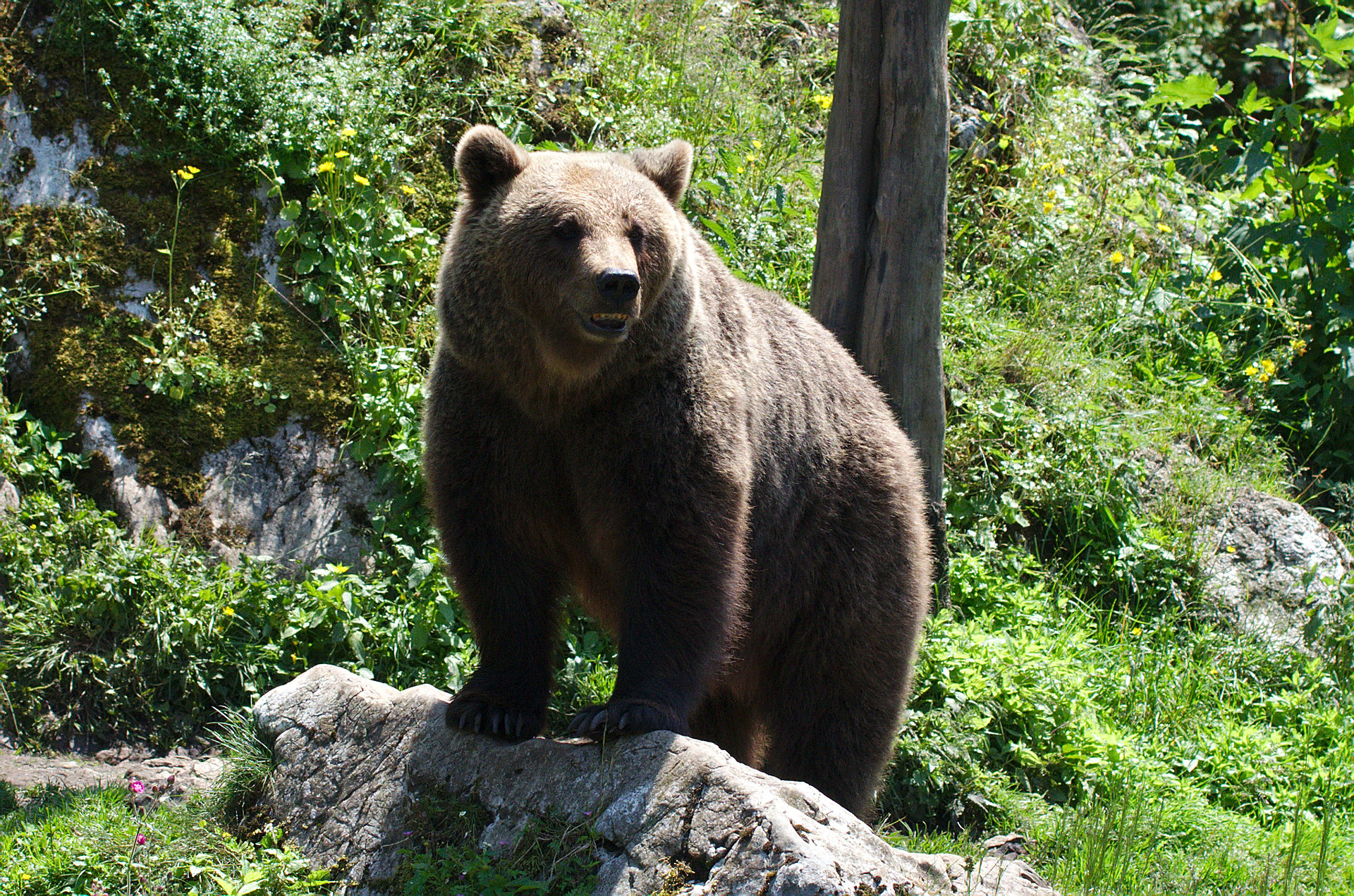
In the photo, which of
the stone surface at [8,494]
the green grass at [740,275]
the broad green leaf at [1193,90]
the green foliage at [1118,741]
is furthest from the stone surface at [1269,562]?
the stone surface at [8,494]

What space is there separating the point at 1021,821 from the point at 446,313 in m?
3.22

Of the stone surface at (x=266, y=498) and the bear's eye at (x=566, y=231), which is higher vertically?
the bear's eye at (x=566, y=231)

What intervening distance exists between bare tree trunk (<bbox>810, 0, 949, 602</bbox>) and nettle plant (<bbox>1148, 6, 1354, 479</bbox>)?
8.73 ft

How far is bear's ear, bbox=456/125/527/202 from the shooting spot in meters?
3.63

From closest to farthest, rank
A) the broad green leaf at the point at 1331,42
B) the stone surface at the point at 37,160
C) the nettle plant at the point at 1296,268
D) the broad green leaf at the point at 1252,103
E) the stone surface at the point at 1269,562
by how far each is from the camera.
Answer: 1. the stone surface at the point at 37,160
2. the stone surface at the point at 1269,562
3. the broad green leaf at the point at 1331,42
4. the broad green leaf at the point at 1252,103
5. the nettle plant at the point at 1296,268

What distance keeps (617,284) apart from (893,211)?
252cm

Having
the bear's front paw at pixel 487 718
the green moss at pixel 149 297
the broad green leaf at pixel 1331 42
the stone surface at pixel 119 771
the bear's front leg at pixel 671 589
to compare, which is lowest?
the stone surface at pixel 119 771

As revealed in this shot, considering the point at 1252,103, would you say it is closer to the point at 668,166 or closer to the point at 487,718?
the point at 668,166

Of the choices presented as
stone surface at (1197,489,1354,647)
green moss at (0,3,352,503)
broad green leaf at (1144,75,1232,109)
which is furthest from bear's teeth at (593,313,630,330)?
broad green leaf at (1144,75,1232,109)

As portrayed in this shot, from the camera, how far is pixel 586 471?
352 centimetres

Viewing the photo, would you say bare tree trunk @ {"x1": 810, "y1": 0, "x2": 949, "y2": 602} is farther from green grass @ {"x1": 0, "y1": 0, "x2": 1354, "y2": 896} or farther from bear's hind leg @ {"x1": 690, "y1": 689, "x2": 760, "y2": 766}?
bear's hind leg @ {"x1": 690, "y1": 689, "x2": 760, "y2": 766}

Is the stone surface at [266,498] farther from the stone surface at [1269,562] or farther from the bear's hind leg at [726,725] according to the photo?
the stone surface at [1269,562]

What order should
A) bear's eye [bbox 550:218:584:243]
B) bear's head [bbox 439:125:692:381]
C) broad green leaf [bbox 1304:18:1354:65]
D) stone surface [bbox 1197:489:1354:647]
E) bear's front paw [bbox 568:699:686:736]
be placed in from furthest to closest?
broad green leaf [bbox 1304:18:1354:65]
stone surface [bbox 1197:489:1354:647]
bear's eye [bbox 550:218:584:243]
bear's head [bbox 439:125:692:381]
bear's front paw [bbox 568:699:686:736]

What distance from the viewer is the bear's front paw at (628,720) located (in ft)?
10.6
